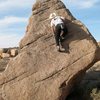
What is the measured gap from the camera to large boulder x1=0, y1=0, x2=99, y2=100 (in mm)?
23375

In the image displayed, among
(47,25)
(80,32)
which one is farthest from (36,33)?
(80,32)

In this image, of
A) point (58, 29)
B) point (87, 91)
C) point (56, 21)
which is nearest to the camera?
point (58, 29)

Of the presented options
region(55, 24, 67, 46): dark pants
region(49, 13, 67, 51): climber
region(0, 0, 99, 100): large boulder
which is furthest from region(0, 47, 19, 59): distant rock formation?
region(55, 24, 67, 46): dark pants

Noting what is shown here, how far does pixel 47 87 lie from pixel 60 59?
164 centimetres

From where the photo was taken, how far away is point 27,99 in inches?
935

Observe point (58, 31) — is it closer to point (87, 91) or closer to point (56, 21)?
point (56, 21)

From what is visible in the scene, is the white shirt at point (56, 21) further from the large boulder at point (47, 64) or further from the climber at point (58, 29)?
the large boulder at point (47, 64)

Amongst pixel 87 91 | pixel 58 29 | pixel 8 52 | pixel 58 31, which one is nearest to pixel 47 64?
pixel 58 31

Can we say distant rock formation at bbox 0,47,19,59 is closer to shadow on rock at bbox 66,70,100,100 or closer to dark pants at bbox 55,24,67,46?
shadow on rock at bbox 66,70,100,100

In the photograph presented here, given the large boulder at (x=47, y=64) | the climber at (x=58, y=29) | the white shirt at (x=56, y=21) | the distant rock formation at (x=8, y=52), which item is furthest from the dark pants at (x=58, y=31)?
the distant rock formation at (x=8, y=52)

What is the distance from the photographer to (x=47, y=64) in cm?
2375

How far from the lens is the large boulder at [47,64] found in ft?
76.7

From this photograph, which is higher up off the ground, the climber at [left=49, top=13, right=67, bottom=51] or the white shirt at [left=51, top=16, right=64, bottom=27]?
the white shirt at [left=51, top=16, right=64, bottom=27]

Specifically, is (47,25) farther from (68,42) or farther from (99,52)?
(99,52)
